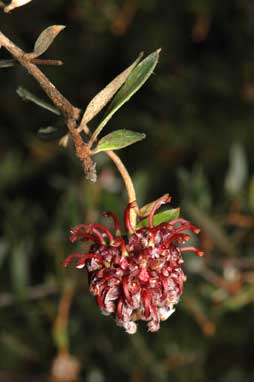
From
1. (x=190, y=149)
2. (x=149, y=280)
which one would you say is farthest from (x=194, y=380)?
(x=149, y=280)

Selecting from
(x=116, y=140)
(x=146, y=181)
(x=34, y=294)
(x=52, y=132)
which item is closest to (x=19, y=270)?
(x=34, y=294)

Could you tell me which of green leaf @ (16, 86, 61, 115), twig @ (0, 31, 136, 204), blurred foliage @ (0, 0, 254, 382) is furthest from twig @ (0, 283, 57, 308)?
twig @ (0, 31, 136, 204)

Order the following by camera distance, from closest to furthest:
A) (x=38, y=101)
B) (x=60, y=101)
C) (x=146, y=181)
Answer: (x=60, y=101) → (x=38, y=101) → (x=146, y=181)

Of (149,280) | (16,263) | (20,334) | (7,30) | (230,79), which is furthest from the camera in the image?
(7,30)

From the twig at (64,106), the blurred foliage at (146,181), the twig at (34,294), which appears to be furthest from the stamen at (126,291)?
the twig at (34,294)

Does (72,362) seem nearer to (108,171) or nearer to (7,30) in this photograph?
(108,171)

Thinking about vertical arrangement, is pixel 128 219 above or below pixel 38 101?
below

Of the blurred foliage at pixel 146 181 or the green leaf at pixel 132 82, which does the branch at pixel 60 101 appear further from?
the blurred foliage at pixel 146 181

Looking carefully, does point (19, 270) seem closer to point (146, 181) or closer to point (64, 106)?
point (146, 181)
